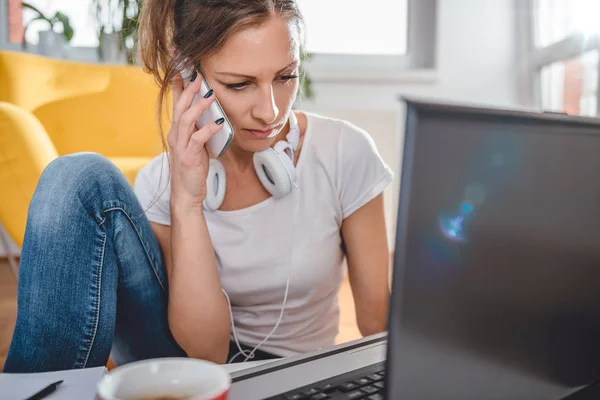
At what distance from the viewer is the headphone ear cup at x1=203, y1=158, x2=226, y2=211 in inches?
38.5

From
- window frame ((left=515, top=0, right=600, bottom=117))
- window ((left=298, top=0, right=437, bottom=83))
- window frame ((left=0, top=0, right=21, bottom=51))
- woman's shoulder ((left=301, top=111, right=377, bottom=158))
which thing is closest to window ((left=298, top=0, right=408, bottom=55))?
window ((left=298, top=0, right=437, bottom=83))

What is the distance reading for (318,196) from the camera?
40.1 inches

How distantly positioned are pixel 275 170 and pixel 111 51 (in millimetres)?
2319

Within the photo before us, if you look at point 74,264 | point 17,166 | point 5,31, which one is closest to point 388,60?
point 5,31

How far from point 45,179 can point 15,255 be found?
2.42 metres

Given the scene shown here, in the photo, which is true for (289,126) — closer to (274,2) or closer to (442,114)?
(274,2)

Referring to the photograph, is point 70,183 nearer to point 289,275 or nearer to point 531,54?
point 289,275

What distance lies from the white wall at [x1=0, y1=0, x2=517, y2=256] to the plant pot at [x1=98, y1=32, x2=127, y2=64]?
3.01 feet

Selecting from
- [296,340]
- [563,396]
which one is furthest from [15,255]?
[563,396]

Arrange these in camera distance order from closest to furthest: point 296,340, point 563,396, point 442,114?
point 442,114
point 563,396
point 296,340

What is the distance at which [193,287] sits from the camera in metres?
0.91

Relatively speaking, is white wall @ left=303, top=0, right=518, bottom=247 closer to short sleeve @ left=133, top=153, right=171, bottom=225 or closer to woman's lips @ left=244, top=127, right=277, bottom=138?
short sleeve @ left=133, top=153, right=171, bottom=225

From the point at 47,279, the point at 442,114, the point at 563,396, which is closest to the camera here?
the point at 442,114

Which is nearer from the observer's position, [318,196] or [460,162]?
[460,162]
